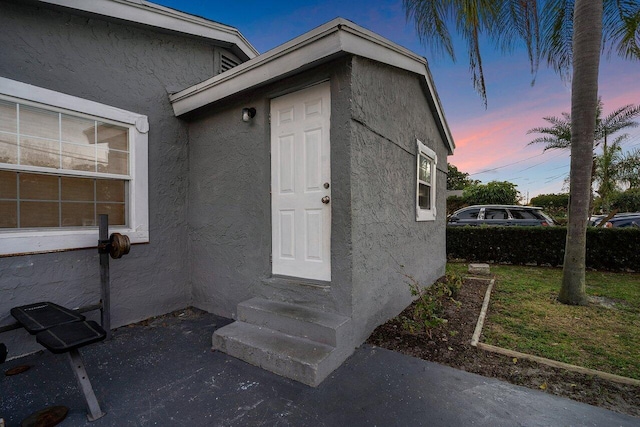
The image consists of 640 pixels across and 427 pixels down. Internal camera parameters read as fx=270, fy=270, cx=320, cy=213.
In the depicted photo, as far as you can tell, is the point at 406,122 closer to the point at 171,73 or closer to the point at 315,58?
the point at 315,58

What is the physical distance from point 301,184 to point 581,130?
467cm

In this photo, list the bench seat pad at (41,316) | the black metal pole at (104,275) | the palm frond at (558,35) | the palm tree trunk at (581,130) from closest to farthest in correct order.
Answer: the bench seat pad at (41,316), the black metal pole at (104,275), the palm tree trunk at (581,130), the palm frond at (558,35)

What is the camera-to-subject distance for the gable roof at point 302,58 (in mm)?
2549

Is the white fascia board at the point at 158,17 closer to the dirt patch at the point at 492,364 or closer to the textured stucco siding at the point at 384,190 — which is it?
the textured stucco siding at the point at 384,190

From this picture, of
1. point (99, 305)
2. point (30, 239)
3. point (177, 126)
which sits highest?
point (177, 126)

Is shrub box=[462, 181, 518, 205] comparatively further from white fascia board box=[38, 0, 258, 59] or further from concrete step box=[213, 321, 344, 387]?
concrete step box=[213, 321, 344, 387]

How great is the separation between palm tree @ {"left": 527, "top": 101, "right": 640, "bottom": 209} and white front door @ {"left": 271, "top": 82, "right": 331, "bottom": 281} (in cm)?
1365

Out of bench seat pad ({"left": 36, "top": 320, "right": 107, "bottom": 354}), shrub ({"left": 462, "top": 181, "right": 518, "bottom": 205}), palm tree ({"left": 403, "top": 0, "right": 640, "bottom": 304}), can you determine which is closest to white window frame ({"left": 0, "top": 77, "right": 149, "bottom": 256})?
bench seat pad ({"left": 36, "top": 320, "right": 107, "bottom": 354})

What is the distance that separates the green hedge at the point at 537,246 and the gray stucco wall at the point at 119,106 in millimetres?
8113

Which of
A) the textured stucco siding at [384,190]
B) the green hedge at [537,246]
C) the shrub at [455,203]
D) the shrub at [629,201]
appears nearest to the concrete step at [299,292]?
the textured stucco siding at [384,190]

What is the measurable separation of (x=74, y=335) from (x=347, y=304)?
86.3 inches

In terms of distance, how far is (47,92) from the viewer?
2.96 m

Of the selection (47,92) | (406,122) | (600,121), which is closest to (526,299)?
(406,122)

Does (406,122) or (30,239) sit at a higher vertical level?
(406,122)
